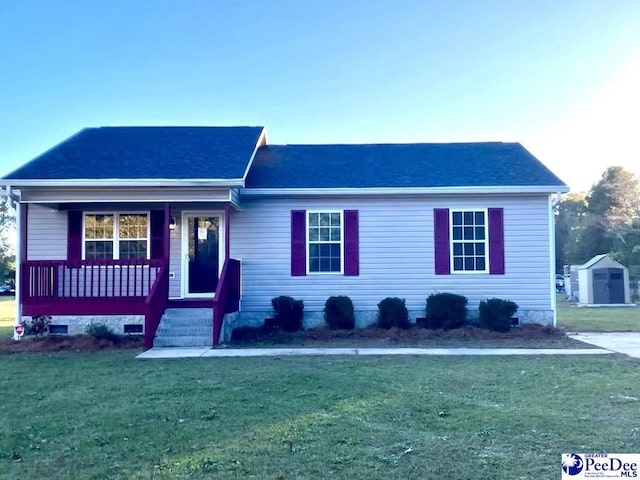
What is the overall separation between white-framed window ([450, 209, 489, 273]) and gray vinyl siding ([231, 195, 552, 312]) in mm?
199

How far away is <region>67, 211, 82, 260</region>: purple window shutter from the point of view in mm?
12945

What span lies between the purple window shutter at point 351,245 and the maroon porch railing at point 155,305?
14.3 ft

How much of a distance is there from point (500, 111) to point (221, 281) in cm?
1398

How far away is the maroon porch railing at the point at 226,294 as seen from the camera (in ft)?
35.9

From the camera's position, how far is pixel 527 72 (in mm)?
16547

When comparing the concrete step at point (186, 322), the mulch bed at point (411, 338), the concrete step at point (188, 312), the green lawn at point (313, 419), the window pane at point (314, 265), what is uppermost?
the window pane at point (314, 265)

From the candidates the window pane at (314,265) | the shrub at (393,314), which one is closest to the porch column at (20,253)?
the window pane at (314,265)

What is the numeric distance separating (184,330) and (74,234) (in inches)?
164

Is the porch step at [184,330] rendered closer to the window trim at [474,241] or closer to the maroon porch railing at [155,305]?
the maroon porch railing at [155,305]

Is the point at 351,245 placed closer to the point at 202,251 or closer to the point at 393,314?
the point at 393,314

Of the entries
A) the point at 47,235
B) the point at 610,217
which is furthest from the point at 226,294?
the point at 610,217

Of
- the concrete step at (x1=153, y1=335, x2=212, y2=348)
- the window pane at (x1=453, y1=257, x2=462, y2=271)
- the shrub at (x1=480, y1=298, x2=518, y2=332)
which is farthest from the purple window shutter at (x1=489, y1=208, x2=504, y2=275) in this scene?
the concrete step at (x1=153, y1=335, x2=212, y2=348)

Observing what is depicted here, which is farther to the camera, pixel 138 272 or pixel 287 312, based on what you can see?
pixel 287 312

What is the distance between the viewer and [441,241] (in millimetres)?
13141
